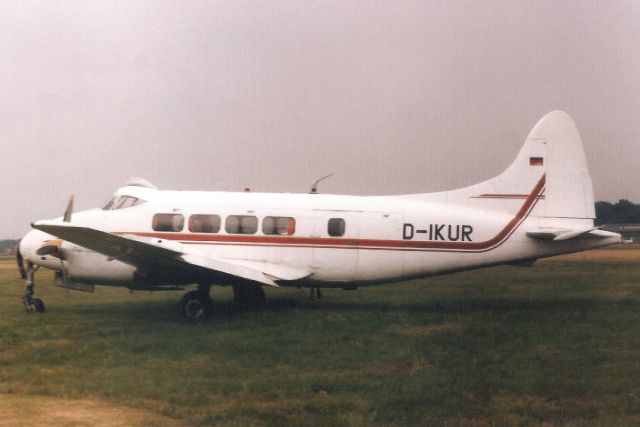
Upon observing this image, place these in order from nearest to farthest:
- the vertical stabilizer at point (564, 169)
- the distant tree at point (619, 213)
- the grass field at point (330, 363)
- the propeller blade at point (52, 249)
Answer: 1. the grass field at point (330, 363)
2. the propeller blade at point (52, 249)
3. the vertical stabilizer at point (564, 169)
4. the distant tree at point (619, 213)

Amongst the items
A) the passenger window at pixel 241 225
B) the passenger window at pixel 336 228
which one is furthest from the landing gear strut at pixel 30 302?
the passenger window at pixel 336 228

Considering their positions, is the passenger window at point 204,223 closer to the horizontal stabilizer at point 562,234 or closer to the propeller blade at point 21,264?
the propeller blade at point 21,264

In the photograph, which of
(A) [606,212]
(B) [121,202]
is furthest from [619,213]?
(B) [121,202]

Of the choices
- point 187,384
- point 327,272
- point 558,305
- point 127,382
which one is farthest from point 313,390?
point 558,305

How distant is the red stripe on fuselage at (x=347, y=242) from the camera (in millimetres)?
14500

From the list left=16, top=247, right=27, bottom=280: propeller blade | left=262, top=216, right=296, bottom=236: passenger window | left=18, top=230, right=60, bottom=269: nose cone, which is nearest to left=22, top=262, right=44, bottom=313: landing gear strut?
left=18, top=230, right=60, bottom=269: nose cone

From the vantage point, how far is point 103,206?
1539cm

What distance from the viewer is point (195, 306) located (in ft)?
44.7

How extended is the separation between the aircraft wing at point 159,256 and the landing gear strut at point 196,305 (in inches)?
20.7

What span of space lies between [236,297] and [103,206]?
12.9ft

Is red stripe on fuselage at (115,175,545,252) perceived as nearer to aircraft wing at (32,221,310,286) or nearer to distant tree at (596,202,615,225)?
aircraft wing at (32,221,310,286)

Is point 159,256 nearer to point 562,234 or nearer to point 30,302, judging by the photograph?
point 30,302

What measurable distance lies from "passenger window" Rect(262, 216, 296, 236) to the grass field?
6.05ft

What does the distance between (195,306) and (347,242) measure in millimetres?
3722
